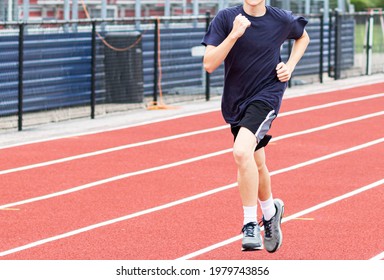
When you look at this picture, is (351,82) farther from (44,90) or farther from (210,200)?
(210,200)

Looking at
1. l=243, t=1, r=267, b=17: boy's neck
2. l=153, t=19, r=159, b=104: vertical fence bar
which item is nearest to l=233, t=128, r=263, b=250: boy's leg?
l=243, t=1, r=267, b=17: boy's neck

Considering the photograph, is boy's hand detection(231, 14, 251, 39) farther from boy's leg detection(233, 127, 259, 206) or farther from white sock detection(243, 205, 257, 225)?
white sock detection(243, 205, 257, 225)

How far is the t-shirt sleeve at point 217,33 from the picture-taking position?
26.4 ft

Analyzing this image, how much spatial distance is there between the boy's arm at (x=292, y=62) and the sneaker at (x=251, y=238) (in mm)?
1033

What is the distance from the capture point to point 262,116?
26.7 ft

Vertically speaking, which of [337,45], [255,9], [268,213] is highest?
[255,9]

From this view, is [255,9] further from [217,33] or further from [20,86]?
[20,86]

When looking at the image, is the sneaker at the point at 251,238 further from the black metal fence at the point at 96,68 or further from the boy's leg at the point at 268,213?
the black metal fence at the point at 96,68

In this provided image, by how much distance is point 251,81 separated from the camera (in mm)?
8211

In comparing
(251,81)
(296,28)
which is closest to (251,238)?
(251,81)

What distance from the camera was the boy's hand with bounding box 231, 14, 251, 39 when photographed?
784 cm

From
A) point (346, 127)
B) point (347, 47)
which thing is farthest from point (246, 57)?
point (347, 47)

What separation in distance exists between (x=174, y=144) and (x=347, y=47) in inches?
581

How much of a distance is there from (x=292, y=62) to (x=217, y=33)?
0.67 meters
